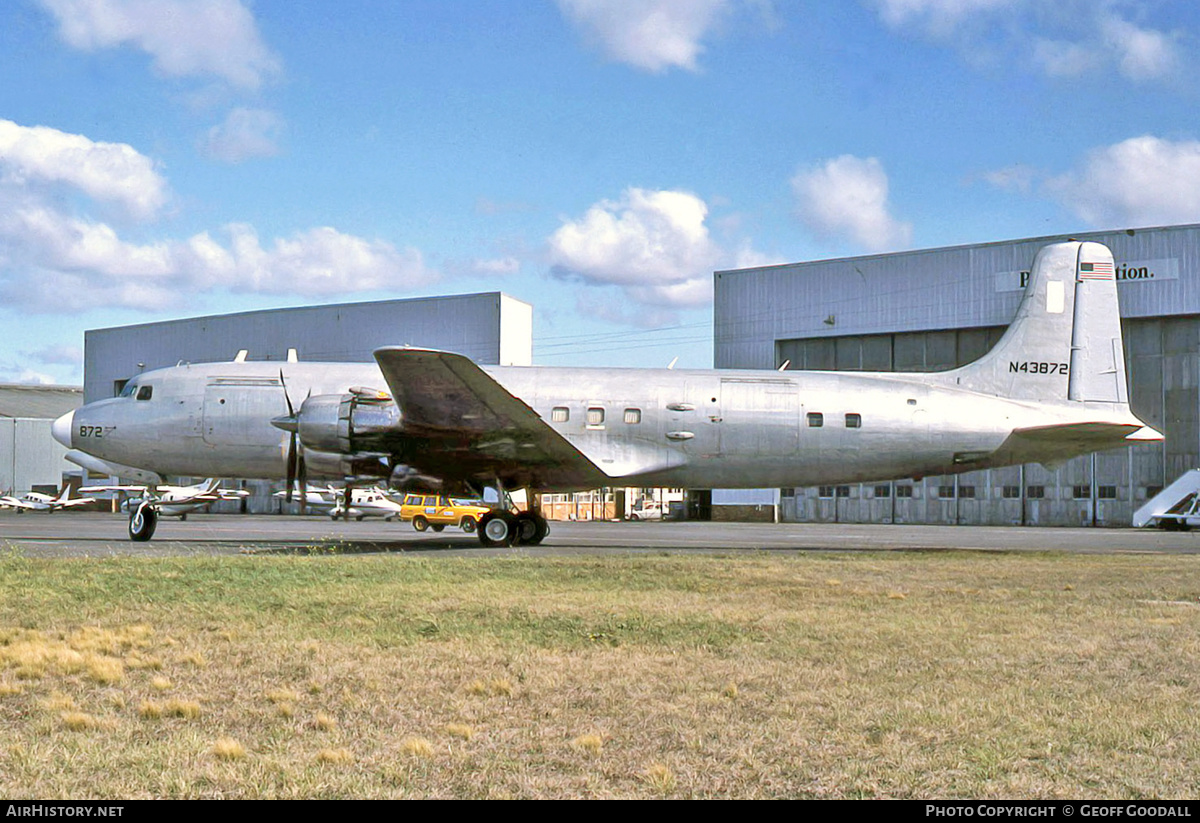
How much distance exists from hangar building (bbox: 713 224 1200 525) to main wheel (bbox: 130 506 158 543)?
37.8 m

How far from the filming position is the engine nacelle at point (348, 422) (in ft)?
74.9

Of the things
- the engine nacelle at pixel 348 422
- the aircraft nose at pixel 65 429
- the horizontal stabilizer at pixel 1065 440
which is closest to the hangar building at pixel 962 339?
the horizontal stabilizer at pixel 1065 440

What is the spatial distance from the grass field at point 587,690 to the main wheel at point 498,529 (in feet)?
30.7

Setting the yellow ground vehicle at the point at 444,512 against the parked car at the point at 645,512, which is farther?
the parked car at the point at 645,512

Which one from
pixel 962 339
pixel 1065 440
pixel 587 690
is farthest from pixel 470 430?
pixel 962 339

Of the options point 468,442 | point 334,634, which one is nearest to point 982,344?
point 468,442

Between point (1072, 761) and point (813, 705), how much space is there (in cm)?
191

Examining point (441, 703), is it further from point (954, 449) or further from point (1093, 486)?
point (1093, 486)

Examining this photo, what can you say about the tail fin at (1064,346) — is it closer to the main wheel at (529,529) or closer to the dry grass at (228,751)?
the main wheel at (529,529)

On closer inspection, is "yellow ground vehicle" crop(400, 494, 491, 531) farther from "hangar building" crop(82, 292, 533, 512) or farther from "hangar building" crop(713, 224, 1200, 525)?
"hangar building" crop(713, 224, 1200, 525)

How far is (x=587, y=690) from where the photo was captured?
8.08m

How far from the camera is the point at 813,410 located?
80.5 ft

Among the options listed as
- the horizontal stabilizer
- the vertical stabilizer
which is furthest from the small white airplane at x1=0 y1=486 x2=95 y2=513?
the vertical stabilizer

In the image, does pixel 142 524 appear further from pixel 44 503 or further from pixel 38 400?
pixel 38 400
